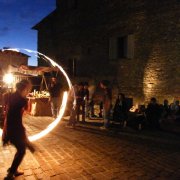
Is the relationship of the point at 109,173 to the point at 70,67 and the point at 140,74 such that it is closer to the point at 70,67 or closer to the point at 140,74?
the point at 140,74

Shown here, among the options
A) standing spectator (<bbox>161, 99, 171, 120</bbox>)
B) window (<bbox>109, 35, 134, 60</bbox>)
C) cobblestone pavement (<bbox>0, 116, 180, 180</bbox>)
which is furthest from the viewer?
window (<bbox>109, 35, 134, 60</bbox>)

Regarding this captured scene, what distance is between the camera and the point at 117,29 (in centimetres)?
1689

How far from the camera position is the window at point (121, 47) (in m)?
16.3

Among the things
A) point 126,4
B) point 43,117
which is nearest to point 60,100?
point 43,117

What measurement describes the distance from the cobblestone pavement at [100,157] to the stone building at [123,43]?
5.45m

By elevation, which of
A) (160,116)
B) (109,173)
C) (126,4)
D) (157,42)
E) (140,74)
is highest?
(126,4)

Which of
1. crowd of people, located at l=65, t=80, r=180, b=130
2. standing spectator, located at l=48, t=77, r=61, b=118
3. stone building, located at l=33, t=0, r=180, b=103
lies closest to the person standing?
crowd of people, located at l=65, t=80, r=180, b=130

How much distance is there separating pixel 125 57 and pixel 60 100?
5.39 m

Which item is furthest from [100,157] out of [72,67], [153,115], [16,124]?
[72,67]

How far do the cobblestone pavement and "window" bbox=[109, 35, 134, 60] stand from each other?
7145mm

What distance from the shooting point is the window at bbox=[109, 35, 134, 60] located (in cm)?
1628

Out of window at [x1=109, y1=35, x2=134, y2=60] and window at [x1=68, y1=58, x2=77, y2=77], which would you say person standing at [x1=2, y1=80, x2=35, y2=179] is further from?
window at [x1=68, y1=58, x2=77, y2=77]

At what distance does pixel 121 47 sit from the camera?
55.6ft

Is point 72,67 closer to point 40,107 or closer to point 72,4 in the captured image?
point 72,4
